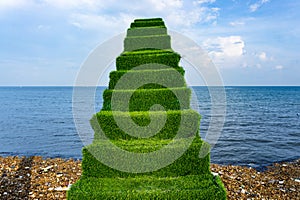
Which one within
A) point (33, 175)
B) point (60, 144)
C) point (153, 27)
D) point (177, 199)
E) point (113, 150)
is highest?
point (153, 27)

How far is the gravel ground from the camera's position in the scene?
9.65 meters

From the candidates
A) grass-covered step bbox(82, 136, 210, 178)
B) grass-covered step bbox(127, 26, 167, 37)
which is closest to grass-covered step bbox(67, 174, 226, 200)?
grass-covered step bbox(82, 136, 210, 178)

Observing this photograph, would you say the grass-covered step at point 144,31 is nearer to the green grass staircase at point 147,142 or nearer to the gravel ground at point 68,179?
the green grass staircase at point 147,142

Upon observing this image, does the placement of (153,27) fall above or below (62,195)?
above

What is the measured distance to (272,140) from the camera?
813 inches

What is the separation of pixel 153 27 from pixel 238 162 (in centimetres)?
919

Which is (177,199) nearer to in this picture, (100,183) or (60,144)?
(100,183)

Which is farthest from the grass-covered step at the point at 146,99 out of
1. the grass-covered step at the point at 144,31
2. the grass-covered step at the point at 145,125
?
the grass-covered step at the point at 144,31

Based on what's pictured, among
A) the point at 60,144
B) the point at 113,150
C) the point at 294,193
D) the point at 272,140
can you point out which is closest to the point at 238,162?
the point at 294,193

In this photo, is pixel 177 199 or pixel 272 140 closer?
pixel 177 199

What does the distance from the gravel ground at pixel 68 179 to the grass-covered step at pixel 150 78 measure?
177 inches

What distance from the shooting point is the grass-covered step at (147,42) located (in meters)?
13.4

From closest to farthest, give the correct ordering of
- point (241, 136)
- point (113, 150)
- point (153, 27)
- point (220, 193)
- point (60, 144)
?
point (220, 193) → point (113, 150) → point (153, 27) → point (60, 144) → point (241, 136)

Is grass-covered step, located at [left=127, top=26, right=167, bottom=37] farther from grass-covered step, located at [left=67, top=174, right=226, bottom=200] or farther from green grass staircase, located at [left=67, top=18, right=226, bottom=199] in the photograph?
grass-covered step, located at [left=67, top=174, right=226, bottom=200]
